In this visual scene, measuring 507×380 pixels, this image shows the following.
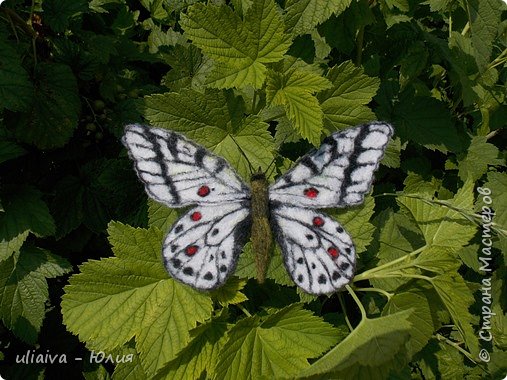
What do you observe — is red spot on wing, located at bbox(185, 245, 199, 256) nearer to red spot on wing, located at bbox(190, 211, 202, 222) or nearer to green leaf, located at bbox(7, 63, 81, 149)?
red spot on wing, located at bbox(190, 211, 202, 222)

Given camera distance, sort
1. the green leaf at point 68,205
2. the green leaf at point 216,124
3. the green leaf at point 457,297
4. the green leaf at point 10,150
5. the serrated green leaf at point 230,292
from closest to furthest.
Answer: the green leaf at point 457,297
the serrated green leaf at point 230,292
the green leaf at point 216,124
the green leaf at point 10,150
the green leaf at point 68,205

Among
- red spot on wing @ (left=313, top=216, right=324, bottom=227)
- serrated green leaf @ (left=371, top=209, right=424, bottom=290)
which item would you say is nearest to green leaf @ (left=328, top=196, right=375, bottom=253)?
red spot on wing @ (left=313, top=216, right=324, bottom=227)

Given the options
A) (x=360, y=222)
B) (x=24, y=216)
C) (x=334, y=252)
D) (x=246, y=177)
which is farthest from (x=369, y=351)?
(x=24, y=216)

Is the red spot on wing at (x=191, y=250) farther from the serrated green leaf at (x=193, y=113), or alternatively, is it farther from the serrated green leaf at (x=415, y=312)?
the serrated green leaf at (x=415, y=312)

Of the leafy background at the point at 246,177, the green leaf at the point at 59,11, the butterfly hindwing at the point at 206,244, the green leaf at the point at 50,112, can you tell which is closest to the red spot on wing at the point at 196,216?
the butterfly hindwing at the point at 206,244

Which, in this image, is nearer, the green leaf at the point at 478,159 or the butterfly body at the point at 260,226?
the butterfly body at the point at 260,226

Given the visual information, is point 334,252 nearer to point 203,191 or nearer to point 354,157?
point 354,157
